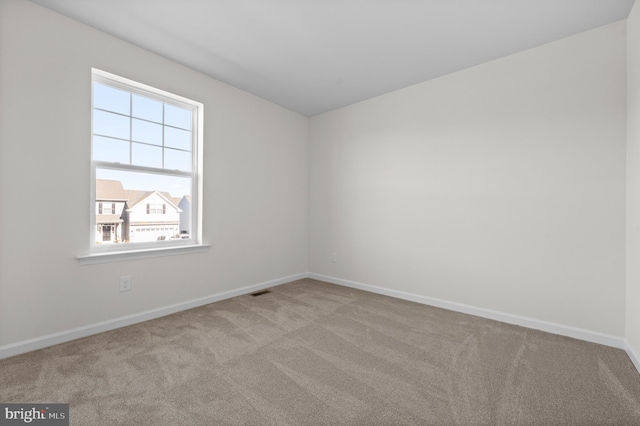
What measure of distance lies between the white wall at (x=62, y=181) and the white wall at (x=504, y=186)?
213 centimetres

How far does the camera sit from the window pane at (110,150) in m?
2.54

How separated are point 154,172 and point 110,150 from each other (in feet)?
1.40

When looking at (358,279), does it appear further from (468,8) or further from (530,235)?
(468,8)

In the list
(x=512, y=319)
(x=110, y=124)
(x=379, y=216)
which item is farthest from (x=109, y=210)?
(x=512, y=319)

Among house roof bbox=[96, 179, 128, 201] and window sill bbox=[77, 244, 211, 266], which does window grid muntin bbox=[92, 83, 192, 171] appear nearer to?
house roof bbox=[96, 179, 128, 201]

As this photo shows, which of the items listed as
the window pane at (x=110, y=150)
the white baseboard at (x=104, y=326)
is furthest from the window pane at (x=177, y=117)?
the white baseboard at (x=104, y=326)

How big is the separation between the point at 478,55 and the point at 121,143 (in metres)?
3.69

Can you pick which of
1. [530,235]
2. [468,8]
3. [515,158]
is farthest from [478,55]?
[530,235]

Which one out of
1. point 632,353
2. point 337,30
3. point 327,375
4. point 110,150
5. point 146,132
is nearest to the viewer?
point 327,375

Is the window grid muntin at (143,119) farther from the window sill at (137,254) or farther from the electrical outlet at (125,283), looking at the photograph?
the electrical outlet at (125,283)

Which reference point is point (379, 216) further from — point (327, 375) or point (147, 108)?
point (147, 108)

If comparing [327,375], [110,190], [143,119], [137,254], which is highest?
[143,119]

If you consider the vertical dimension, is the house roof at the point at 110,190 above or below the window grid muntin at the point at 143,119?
below

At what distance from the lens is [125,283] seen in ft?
8.69
